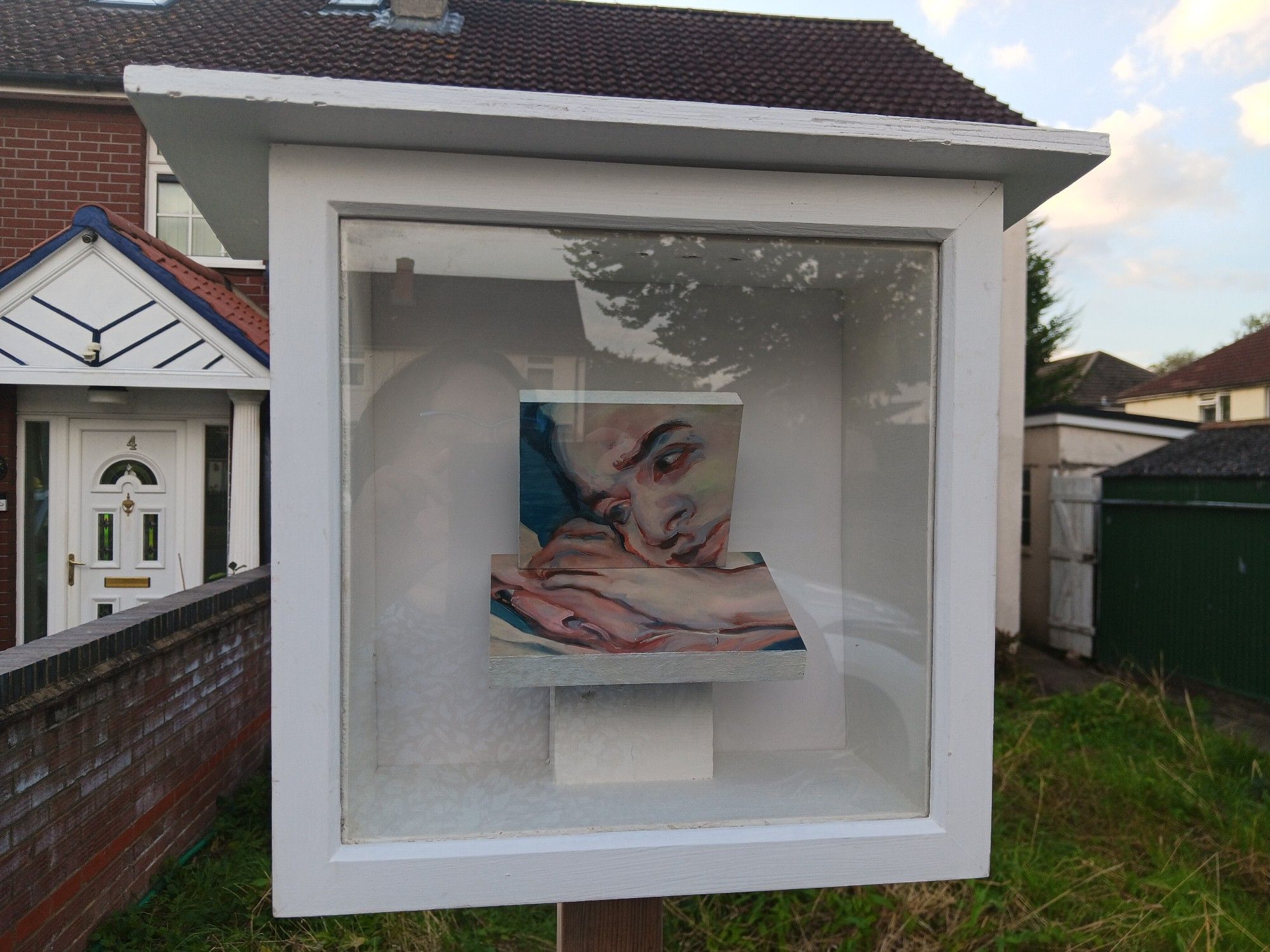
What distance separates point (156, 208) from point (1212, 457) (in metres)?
9.73

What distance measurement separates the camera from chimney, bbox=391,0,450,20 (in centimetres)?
703

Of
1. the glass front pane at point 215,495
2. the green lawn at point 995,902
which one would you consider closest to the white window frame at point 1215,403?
the green lawn at point 995,902

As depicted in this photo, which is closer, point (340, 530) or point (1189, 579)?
point (340, 530)

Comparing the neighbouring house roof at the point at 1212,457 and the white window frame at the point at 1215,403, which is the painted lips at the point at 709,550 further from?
the white window frame at the point at 1215,403

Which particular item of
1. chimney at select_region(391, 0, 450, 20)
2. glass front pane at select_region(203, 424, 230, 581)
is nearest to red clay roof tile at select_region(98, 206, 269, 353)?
glass front pane at select_region(203, 424, 230, 581)

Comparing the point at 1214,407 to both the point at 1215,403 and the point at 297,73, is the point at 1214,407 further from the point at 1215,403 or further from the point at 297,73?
the point at 297,73

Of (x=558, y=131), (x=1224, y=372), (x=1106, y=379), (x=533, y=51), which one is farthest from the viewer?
(x=1106, y=379)

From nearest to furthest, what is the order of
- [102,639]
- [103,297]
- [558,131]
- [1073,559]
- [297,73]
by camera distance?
[558,131] < [102,639] < [103,297] < [297,73] < [1073,559]

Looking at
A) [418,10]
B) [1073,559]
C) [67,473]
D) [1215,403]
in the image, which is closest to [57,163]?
[67,473]

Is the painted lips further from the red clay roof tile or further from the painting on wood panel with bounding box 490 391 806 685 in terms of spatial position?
the red clay roof tile

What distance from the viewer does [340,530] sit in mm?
1501

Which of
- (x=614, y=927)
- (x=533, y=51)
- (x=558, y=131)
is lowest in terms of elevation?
(x=614, y=927)

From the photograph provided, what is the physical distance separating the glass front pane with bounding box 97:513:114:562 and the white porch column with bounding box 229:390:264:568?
3.24ft

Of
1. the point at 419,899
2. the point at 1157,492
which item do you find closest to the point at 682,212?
the point at 419,899
